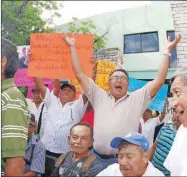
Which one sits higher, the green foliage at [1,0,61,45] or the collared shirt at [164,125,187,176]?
the green foliage at [1,0,61,45]

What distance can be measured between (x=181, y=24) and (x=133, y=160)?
3.41 metres

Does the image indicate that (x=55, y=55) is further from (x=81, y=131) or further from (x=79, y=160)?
(x=79, y=160)

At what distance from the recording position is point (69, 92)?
4074 millimetres

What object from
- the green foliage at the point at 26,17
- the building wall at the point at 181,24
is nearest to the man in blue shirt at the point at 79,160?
the building wall at the point at 181,24

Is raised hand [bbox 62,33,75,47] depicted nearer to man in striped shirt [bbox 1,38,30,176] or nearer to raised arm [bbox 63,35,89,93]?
raised arm [bbox 63,35,89,93]

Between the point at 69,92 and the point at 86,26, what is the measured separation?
1378 cm

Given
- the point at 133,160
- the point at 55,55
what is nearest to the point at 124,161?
the point at 133,160

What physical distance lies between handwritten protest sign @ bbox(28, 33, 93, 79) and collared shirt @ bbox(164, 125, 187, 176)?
1.45m

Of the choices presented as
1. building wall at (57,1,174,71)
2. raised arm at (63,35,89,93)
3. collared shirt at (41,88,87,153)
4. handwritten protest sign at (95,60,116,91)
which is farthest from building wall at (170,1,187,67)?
building wall at (57,1,174,71)

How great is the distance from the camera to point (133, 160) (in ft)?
7.01

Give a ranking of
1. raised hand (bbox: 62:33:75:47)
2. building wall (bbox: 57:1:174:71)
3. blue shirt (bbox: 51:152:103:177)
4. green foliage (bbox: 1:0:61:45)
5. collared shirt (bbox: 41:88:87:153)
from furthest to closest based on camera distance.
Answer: building wall (bbox: 57:1:174:71) < green foliage (bbox: 1:0:61:45) < collared shirt (bbox: 41:88:87:153) < raised hand (bbox: 62:33:75:47) < blue shirt (bbox: 51:152:103:177)

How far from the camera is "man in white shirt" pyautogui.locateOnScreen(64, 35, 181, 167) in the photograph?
9.98 ft

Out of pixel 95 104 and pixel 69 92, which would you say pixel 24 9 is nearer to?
pixel 69 92

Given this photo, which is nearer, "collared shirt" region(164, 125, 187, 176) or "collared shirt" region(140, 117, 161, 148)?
"collared shirt" region(164, 125, 187, 176)
